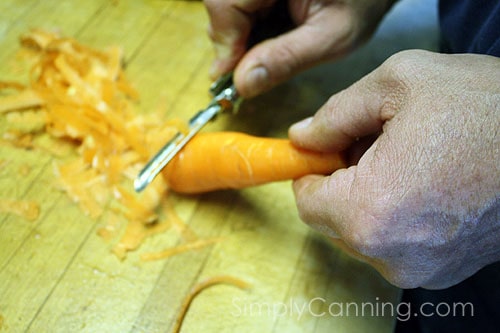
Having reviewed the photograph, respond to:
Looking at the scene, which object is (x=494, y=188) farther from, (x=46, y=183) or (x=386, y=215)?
(x=46, y=183)

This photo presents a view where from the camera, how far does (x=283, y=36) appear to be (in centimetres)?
119

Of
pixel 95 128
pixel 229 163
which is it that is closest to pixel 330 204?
pixel 229 163

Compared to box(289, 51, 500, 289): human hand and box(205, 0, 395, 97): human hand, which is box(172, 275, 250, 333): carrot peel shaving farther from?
box(205, 0, 395, 97): human hand

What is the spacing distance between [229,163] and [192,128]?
5.2 inches

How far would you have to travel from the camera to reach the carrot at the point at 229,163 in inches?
42.6

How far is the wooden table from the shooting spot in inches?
39.8

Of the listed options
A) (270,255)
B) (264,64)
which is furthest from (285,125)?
(270,255)

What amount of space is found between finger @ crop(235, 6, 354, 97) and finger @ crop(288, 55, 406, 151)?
234mm

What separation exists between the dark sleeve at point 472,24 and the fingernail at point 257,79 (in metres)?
0.46

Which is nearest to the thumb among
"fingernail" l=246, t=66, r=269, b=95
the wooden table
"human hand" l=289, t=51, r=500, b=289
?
"human hand" l=289, t=51, r=500, b=289

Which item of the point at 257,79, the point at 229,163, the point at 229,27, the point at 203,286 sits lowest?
the point at 203,286

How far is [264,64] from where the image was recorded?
3.85 ft

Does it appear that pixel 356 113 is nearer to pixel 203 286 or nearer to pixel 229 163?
pixel 229 163

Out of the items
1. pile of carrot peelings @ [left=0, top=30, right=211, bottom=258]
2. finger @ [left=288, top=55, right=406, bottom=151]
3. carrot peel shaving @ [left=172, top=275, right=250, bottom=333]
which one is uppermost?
finger @ [left=288, top=55, right=406, bottom=151]
